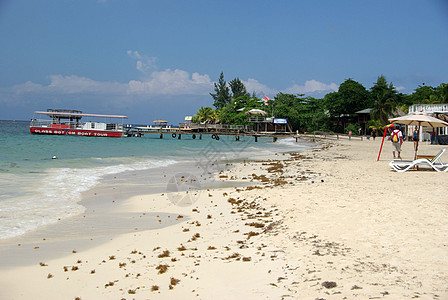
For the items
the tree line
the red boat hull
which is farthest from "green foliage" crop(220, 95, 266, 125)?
the red boat hull

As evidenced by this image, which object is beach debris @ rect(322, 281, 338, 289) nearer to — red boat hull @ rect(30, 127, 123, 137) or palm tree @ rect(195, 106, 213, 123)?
red boat hull @ rect(30, 127, 123, 137)

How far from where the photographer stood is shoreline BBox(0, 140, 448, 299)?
175 inches

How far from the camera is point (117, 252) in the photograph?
6.62 meters

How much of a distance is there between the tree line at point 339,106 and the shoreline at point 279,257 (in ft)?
161

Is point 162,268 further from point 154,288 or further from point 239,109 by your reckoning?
point 239,109

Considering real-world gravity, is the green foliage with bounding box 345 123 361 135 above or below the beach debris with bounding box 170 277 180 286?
above

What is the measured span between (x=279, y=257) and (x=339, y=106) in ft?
226

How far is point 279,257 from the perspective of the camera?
548 centimetres

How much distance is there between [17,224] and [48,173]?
33.1 feet

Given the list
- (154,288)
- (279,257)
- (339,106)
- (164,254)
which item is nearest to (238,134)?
(339,106)

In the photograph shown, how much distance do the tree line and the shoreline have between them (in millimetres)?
48966

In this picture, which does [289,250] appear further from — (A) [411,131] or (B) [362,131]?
(B) [362,131]

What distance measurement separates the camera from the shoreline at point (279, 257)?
4449mm

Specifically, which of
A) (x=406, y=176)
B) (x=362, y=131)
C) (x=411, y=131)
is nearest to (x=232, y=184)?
(x=406, y=176)
